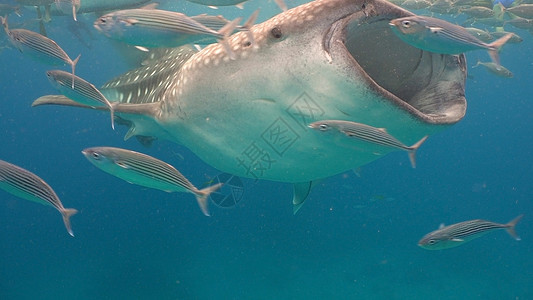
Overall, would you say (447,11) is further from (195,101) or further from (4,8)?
(4,8)

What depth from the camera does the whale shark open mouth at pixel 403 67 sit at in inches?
87.1

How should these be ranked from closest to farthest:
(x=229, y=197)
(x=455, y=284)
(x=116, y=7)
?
(x=229, y=197) → (x=116, y=7) → (x=455, y=284)

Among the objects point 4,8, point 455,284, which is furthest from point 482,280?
point 4,8

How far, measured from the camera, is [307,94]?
97.2 inches

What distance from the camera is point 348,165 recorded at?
3389 mm

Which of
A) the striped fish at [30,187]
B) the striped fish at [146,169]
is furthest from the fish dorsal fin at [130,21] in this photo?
the striped fish at [30,187]

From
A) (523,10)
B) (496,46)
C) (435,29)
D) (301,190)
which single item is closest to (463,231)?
(301,190)

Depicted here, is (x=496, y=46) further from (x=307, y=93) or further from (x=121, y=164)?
(x=121, y=164)

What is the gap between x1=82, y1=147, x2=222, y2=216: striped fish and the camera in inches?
116

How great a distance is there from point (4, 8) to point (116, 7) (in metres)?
3.23

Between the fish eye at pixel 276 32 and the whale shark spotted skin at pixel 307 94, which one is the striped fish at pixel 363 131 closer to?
the whale shark spotted skin at pixel 307 94

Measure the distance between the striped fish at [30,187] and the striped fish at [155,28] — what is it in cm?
132

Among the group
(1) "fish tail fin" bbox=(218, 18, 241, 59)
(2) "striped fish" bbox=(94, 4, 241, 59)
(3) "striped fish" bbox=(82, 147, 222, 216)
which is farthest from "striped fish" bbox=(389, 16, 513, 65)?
(3) "striped fish" bbox=(82, 147, 222, 216)

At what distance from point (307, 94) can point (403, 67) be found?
3.48ft
